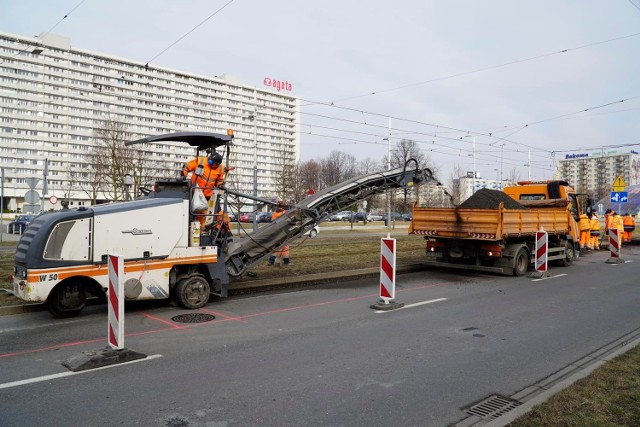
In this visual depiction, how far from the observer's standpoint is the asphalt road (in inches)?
167

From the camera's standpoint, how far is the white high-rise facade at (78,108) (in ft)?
311

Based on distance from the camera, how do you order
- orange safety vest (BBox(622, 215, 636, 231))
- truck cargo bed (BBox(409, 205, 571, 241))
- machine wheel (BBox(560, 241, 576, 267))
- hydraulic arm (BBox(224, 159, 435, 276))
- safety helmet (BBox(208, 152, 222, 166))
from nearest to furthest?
safety helmet (BBox(208, 152, 222, 166)) < hydraulic arm (BBox(224, 159, 435, 276)) < truck cargo bed (BBox(409, 205, 571, 241)) < machine wheel (BBox(560, 241, 576, 267)) < orange safety vest (BBox(622, 215, 636, 231))

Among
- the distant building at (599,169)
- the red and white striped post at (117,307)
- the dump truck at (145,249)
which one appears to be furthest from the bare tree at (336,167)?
the red and white striped post at (117,307)

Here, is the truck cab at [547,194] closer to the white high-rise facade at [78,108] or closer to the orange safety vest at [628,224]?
the orange safety vest at [628,224]

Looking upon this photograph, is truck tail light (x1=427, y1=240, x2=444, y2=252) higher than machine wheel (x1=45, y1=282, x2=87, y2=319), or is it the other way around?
truck tail light (x1=427, y1=240, x2=444, y2=252)

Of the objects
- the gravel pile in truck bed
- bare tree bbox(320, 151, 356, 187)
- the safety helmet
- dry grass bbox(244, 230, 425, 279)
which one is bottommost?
dry grass bbox(244, 230, 425, 279)

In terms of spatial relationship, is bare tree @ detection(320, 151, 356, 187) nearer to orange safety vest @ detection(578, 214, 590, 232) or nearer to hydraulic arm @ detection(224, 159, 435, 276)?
orange safety vest @ detection(578, 214, 590, 232)

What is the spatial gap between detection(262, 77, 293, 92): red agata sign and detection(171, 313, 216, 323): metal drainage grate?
314 ft

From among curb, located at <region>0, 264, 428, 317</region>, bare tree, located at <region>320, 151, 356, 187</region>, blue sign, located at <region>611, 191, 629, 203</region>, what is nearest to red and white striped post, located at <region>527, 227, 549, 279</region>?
curb, located at <region>0, 264, 428, 317</region>

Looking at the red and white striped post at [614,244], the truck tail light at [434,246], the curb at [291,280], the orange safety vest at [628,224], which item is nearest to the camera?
the curb at [291,280]

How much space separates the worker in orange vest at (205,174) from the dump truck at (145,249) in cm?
12

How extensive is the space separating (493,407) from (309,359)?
2.14 metres

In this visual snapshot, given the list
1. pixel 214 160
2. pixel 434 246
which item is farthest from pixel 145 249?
pixel 434 246

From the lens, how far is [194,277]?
829 cm
